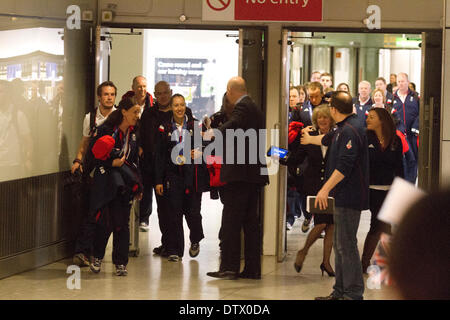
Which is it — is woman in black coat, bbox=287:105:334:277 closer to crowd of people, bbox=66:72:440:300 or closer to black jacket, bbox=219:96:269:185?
crowd of people, bbox=66:72:440:300

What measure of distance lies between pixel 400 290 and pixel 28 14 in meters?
5.94

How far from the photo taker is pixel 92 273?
6551mm

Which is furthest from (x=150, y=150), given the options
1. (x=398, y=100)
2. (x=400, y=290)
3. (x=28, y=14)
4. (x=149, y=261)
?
(x=400, y=290)

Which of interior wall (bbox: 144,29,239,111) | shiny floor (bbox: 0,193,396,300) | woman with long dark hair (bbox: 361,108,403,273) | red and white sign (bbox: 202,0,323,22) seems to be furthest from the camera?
interior wall (bbox: 144,29,239,111)

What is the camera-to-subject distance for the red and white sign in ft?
23.7

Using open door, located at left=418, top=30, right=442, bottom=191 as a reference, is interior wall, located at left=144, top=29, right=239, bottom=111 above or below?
above

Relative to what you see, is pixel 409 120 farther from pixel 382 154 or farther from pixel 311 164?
pixel 382 154

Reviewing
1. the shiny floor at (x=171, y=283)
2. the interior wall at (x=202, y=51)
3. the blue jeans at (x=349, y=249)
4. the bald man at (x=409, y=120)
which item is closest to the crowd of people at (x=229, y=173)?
the blue jeans at (x=349, y=249)

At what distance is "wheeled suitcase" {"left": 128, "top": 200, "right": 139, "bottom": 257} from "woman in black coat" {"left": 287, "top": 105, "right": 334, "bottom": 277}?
5.06ft

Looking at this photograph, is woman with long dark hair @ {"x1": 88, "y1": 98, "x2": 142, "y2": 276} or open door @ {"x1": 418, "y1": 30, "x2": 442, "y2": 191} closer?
woman with long dark hair @ {"x1": 88, "y1": 98, "x2": 142, "y2": 276}

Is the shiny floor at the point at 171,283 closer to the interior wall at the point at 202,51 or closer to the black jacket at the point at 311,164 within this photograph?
the black jacket at the point at 311,164

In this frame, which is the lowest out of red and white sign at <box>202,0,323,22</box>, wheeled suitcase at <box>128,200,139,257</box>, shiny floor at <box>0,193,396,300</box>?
shiny floor at <box>0,193,396,300</box>

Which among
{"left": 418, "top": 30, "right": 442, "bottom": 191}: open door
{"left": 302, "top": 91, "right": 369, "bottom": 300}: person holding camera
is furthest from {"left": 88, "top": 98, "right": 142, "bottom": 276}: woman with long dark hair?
{"left": 418, "top": 30, "right": 442, "bottom": 191}: open door
